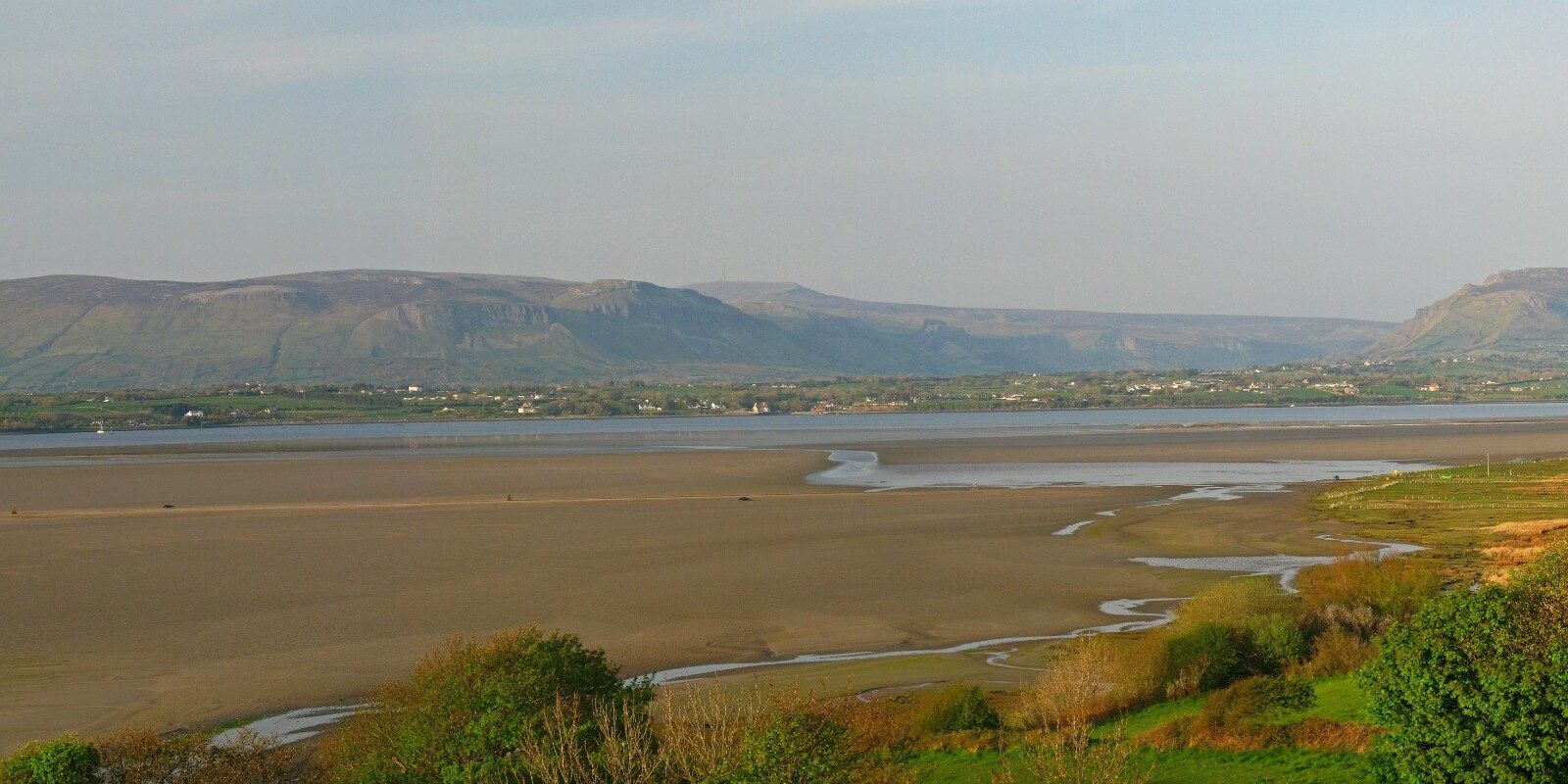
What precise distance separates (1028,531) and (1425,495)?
18522mm

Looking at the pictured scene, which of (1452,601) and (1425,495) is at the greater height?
(1452,601)

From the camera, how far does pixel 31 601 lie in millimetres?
35500

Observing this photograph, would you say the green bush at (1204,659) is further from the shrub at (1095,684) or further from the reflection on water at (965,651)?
the reflection on water at (965,651)

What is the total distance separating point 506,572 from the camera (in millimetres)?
39719

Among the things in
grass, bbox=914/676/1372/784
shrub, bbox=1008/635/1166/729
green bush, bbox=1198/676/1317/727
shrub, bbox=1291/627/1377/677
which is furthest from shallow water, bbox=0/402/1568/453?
grass, bbox=914/676/1372/784

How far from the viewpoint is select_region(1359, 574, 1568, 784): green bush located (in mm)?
12617

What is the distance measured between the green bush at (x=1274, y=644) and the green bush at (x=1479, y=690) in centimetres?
886

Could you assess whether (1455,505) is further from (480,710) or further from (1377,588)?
(480,710)

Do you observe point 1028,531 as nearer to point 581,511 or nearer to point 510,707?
point 581,511

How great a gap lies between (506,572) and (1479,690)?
3008 cm

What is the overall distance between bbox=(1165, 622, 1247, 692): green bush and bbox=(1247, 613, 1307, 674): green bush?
1.50ft

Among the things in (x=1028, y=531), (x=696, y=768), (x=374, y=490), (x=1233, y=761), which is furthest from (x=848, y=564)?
(x=374, y=490)

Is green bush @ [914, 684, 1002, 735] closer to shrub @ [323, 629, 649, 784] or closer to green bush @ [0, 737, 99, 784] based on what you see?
shrub @ [323, 629, 649, 784]

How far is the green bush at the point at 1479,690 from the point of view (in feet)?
41.4
